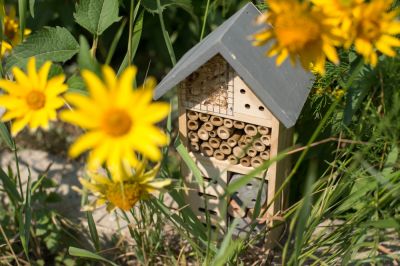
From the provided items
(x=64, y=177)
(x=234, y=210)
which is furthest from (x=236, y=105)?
(x=64, y=177)

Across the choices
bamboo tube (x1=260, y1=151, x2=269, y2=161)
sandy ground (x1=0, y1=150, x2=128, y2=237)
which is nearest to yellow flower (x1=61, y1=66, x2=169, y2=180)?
bamboo tube (x1=260, y1=151, x2=269, y2=161)

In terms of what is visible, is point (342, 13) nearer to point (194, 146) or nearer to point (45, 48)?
point (194, 146)

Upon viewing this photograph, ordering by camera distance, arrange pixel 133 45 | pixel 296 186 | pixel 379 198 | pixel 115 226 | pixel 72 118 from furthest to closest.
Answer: pixel 115 226 < pixel 296 186 < pixel 133 45 < pixel 379 198 < pixel 72 118

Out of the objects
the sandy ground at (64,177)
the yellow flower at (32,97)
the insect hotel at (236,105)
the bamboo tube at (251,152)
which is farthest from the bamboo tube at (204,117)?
the sandy ground at (64,177)

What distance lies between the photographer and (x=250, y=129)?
1221 millimetres

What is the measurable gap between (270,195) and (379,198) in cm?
26

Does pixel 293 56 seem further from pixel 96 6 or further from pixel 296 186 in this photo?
pixel 296 186

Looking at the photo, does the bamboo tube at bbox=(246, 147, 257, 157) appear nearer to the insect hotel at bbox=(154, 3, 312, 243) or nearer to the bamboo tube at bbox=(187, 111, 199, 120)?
the insect hotel at bbox=(154, 3, 312, 243)

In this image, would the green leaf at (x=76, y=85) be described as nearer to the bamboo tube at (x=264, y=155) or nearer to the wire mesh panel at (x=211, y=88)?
the wire mesh panel at (x=211, y=88)

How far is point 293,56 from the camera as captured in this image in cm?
87

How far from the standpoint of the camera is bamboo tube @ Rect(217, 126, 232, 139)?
49.1 inches

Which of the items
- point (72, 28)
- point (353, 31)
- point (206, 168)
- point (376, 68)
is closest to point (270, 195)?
point (206, 168)

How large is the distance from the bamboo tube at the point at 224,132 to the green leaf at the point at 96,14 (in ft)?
1.13

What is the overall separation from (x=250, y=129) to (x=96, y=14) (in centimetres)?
44
